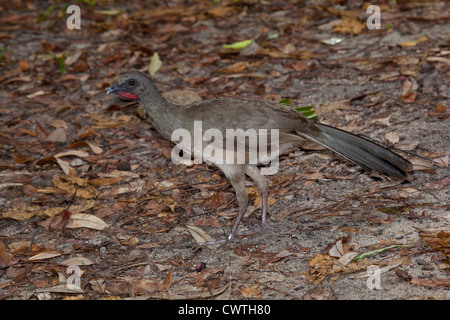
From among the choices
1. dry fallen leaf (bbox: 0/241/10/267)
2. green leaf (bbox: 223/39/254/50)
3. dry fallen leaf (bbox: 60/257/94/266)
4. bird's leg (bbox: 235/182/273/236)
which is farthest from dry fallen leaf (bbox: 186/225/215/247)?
green leaf (bbox: 223/39/254/50)

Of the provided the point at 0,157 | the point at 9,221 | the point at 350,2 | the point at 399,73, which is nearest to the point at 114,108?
the point at 0,157

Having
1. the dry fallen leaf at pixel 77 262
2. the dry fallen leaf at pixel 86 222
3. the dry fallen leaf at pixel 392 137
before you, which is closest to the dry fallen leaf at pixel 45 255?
the dry fallen leaf at pixel 77 262

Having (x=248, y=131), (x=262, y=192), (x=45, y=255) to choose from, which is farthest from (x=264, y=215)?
(x=45, y=255)

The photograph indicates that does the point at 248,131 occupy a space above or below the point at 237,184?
above

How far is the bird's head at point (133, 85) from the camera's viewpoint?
191 inches

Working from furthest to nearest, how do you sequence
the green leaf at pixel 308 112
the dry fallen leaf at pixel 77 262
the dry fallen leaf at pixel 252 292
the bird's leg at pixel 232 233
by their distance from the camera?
1. the green leaf at pixel 308 112
2. the bird's leg at pixel 232 233
3. the dry fallen leaf at pixel 77 262
4. the dry fallen leaf at pixel 252 292

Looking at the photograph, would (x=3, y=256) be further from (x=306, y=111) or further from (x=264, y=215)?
(x=306, y=111)

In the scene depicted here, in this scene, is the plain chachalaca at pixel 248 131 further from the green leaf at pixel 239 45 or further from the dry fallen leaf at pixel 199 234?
the green leaf at pixel 239 45

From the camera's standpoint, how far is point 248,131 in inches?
181

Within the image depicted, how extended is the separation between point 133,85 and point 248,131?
3.52ft

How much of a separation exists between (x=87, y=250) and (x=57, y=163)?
5.08 feet

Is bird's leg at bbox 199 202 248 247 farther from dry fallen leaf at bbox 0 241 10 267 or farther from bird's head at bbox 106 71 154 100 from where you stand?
dry fallen leaf at bbox 0 241 10 267

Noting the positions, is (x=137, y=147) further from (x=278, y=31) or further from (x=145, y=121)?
(x=278, y=31)

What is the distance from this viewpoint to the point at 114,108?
6742 mm
